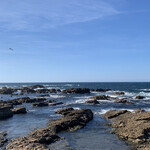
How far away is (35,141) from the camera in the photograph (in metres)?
19.8

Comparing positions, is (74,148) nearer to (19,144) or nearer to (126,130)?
(19,144)

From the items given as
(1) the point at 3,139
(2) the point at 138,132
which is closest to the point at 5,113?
(1) the point at 3,139

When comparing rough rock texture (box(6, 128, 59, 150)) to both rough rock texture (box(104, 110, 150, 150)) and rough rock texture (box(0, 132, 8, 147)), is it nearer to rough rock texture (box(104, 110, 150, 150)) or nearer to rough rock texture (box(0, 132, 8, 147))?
rough rock texture (box(0, 132, 8, 147))

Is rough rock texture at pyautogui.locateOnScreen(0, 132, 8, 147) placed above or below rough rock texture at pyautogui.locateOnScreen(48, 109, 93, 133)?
below

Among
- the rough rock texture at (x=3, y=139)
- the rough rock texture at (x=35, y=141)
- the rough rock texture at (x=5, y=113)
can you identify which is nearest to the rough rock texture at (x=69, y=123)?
the rough rock texture at (x=35, y=141)

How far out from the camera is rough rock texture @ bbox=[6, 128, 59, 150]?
18.0 meters

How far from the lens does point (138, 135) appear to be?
2131 cm

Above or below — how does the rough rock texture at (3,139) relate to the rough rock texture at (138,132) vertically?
below

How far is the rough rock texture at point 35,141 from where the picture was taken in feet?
59.1

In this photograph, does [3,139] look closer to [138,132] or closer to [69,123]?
[69,123]

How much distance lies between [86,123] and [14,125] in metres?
11.3

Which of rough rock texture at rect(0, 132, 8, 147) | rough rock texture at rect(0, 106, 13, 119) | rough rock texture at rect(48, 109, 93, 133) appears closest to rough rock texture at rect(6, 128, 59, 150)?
rough rock texture at rect(0, 132, 8, 147)

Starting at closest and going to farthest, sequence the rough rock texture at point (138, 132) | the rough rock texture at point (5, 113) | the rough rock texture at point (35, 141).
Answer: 1. the rough rock texture at point (35, 141)
2. the rough rock texture at point (138, 132)
3. the rough rock texture at point (5, 113)

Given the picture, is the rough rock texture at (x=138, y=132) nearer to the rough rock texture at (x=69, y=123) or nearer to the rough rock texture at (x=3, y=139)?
the rough rock texture at (x=69, y=123)
